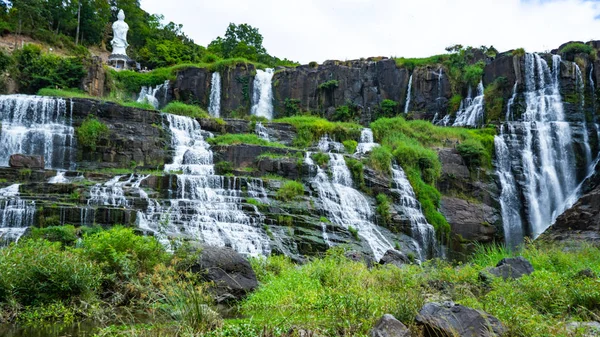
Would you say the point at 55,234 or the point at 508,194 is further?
the point at 508,194

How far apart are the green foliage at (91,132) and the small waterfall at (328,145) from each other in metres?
11.0

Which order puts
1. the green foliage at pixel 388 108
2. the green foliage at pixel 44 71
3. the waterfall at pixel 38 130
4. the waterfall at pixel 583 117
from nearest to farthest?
the waterfall at pixel 38 130 → the waterfall at pixel 583 117 → the green foliage at pixel 44 71 → the green foliage at pixel 388 108

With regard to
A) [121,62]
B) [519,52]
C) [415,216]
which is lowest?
[415,216]

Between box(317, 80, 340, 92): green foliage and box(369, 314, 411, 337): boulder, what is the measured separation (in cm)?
3222

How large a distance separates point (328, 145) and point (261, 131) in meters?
3.96

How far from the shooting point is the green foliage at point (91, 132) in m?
21.5

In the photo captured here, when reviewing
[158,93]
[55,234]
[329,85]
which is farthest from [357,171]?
[158,93]

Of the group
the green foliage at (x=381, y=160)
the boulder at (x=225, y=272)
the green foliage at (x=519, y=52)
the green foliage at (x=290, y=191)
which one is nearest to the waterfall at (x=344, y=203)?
the green foliage at (x=290, y=191)

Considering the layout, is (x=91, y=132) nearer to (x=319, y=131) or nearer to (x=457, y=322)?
(x=319, y=131)

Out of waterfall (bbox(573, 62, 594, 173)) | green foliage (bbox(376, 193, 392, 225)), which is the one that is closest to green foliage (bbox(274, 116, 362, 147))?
green foliage (bbox(376, 193, 392, 225))

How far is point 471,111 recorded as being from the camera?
3175 centimetres

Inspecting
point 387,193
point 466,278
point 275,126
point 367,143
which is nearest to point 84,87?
point 275,126

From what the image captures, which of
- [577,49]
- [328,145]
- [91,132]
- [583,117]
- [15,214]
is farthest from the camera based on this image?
[577,49]

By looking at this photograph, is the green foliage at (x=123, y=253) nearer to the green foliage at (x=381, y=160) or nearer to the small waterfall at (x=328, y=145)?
the green foliage at (x=381, y=160)
